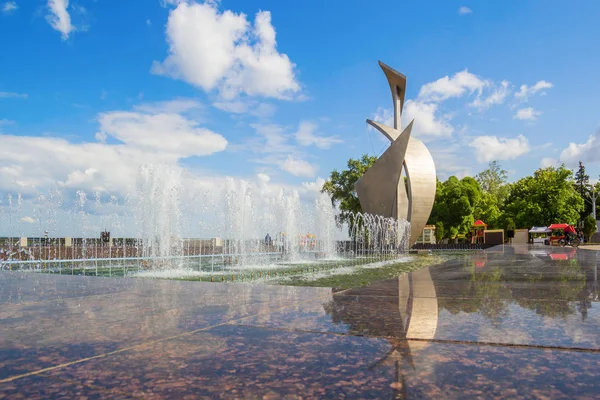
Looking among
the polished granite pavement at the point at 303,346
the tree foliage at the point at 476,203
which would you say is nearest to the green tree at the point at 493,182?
the tree foliage at the point at 476,203

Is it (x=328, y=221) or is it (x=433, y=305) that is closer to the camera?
(x=433, y=305)

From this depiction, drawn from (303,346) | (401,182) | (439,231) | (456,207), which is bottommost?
(439,231)

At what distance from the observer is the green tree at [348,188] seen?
35.8 meters

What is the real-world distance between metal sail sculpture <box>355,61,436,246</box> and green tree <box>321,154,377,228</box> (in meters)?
10.5

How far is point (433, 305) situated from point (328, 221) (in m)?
19.9

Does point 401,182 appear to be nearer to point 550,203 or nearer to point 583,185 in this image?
point 550,203

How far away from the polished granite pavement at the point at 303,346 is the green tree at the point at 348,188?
3121 centimetres

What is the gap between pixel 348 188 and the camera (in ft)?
120

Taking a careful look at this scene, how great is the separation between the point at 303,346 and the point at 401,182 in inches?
872

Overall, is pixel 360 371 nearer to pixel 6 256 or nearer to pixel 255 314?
pixel 255 314

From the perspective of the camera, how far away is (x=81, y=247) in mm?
16375

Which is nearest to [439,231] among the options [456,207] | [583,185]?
[456,207]

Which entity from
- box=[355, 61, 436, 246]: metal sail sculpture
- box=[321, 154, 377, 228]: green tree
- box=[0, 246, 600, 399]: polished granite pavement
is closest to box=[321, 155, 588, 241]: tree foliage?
box=[321, 154, 377, 228]: green tree

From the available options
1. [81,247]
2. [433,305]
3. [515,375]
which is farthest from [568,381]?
[81,247]
